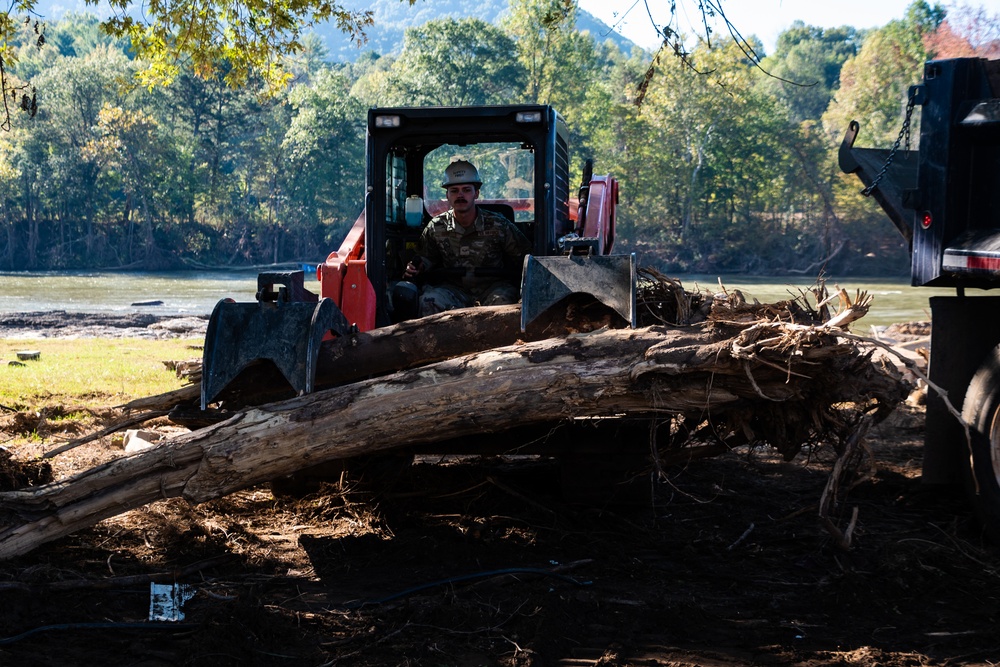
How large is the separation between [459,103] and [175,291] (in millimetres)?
27420

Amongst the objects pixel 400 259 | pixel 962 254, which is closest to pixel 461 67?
pixel 400 259

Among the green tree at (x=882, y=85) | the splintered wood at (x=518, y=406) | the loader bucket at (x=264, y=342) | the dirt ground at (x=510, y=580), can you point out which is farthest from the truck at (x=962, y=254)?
the green tree at (x=882, y=85)

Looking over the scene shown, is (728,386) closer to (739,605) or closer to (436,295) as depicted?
(739,605)

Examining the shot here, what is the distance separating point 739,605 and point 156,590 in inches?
100

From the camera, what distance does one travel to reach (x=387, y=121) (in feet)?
20.9

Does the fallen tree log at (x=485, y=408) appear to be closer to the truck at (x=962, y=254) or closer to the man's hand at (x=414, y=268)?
the truck at (x=962, y=254)

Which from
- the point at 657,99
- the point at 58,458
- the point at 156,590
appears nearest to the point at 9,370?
the point at 58,458

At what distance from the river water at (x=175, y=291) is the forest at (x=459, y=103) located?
5.39m

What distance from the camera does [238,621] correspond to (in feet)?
12.8

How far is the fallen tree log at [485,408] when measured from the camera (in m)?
4.42

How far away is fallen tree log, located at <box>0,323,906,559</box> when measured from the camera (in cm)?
442

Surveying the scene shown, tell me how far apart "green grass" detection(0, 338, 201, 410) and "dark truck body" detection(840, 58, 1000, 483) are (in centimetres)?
665

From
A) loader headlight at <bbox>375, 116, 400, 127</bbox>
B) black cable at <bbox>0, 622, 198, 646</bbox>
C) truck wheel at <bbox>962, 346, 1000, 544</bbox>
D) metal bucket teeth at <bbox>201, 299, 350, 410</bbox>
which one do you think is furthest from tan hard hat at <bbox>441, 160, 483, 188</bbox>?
black cable at <bbox>0, 622, 198, 646</bbox>

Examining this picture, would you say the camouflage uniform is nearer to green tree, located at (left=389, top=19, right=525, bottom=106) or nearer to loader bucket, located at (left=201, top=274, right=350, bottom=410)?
loader bucket, located at (left=201, top=274, right=350, bottom=410)
